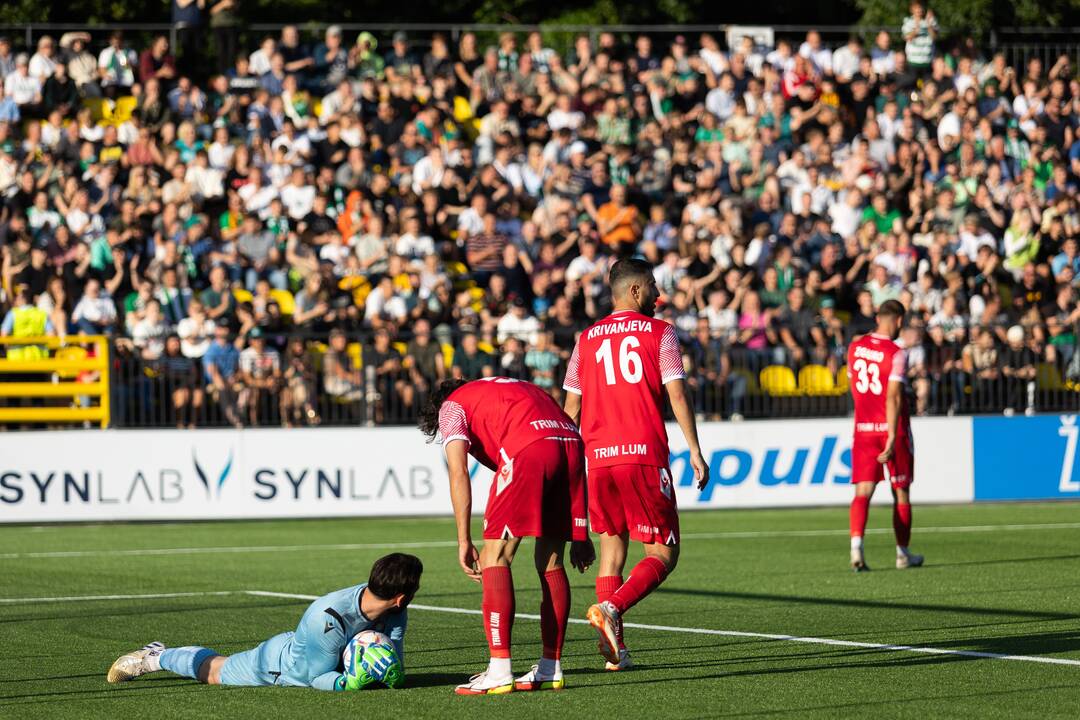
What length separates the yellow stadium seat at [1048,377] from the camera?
22562 mm

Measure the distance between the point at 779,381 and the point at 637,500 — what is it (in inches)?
537

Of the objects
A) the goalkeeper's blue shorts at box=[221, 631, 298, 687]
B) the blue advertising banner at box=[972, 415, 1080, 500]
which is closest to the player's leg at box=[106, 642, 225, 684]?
the goalkeeper's blue shorts at box=[221, 631, 298, 687]

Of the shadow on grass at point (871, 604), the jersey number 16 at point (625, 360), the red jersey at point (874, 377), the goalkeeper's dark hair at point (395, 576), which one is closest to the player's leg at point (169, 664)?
the goalkeeper's dark hair at point (395, 576)

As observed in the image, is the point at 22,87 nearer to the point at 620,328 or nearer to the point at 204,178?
the point at 204,178

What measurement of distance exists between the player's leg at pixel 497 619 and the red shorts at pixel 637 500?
1.00m

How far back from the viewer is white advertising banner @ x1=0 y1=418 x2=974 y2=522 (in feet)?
68.8

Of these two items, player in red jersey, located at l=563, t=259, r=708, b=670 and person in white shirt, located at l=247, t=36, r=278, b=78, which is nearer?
player in red jersey, located at l=563, t=259, r=708, b=670

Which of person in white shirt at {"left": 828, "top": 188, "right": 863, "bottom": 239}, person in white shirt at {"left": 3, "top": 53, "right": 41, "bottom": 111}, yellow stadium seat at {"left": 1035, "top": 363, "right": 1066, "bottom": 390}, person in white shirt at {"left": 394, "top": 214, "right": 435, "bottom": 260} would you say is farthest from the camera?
person in white shirt at {"left": 828, "top": 188, "right": 863, "bottom": 239}

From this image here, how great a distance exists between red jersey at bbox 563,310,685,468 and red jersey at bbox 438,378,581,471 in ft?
2.41

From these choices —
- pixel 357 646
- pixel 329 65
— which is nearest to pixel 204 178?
pixel 329 65

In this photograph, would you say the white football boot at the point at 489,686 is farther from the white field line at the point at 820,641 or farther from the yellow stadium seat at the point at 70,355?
the yellow stadium seat at the point at 70,355

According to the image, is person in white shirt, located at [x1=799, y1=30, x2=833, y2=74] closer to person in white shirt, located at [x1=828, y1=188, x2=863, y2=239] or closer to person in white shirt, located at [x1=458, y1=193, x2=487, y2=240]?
person in white shirt, located at [x1=828, y1=188, x2=863, y2=239]

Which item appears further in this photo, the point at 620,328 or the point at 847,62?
the point at 847,62

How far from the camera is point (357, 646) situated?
8055mm
